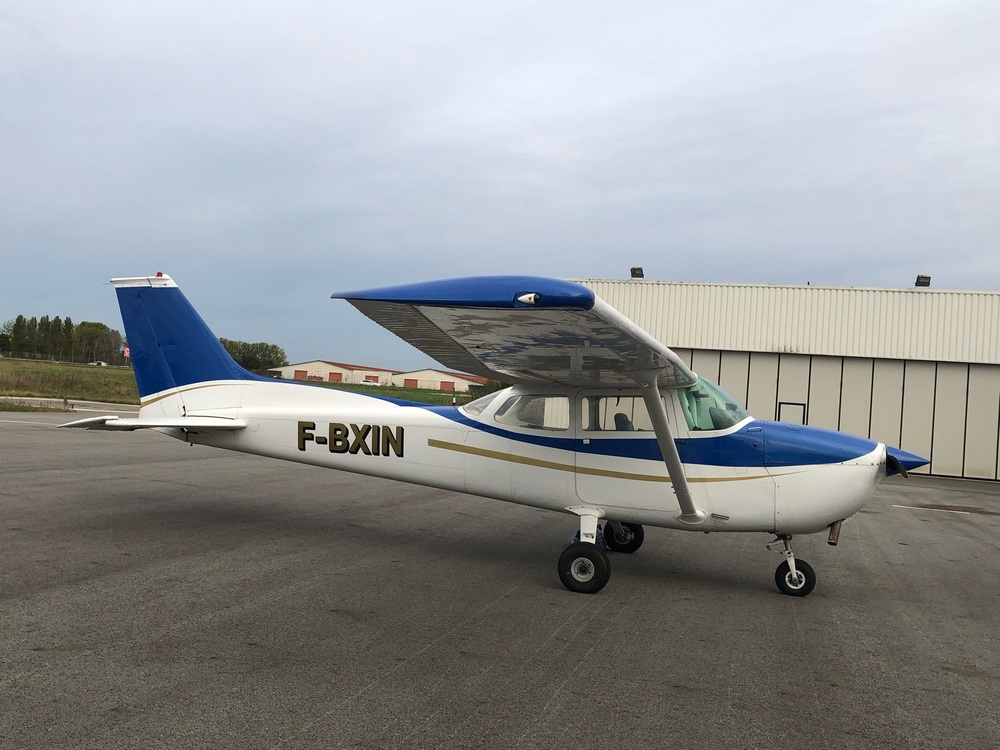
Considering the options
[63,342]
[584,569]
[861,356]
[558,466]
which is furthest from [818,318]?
[63,342]

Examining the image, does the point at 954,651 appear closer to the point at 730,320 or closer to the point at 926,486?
the point at 926,486

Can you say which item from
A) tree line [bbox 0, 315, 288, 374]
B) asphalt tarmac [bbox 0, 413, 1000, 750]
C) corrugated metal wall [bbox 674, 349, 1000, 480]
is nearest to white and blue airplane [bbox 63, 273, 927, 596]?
asphalt tarmac [bbox 0, 413, 1000, 750]

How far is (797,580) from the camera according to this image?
6598 millimetres

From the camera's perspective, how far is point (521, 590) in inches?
250

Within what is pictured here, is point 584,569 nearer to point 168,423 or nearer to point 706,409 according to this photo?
point 706,409

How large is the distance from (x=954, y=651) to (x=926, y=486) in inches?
551

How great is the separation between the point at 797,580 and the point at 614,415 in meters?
2.09

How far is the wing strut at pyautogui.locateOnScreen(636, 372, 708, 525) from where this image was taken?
6391 mm

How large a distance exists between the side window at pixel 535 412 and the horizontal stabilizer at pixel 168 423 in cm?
283

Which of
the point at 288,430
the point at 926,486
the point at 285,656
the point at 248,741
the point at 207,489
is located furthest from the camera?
the point at 926,486

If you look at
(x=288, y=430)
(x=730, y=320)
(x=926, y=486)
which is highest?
(x=730, y=320)

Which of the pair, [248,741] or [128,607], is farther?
[128,607]

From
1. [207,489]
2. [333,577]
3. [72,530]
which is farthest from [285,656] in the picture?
[207,489]

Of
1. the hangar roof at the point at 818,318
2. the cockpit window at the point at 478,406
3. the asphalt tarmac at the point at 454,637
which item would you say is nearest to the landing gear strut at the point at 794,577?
the asphalt tarmac at the point at 454,637
